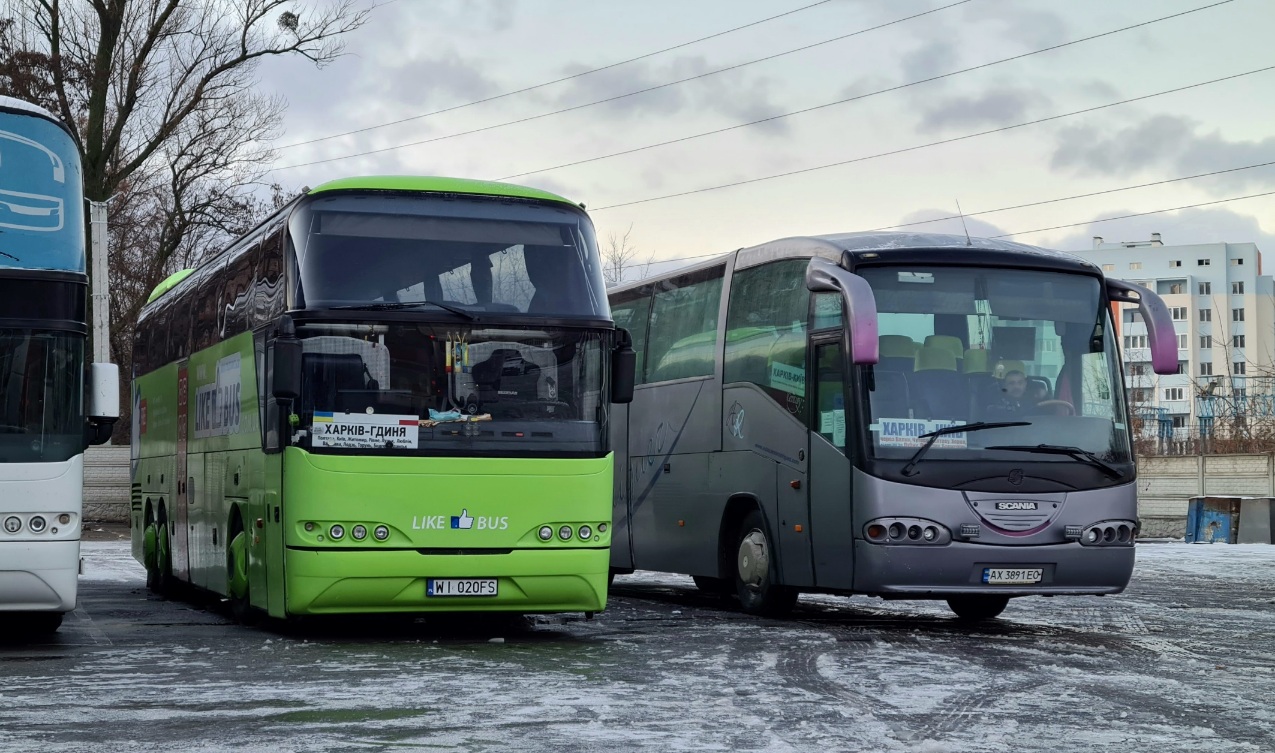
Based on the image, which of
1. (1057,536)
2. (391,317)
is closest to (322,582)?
(391,317)

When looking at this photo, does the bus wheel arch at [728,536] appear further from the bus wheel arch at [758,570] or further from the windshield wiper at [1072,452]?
the windshield wiper at [1072,452]

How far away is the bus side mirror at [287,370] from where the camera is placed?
12.4 meters

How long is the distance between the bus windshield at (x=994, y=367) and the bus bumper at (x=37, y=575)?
6221 mm

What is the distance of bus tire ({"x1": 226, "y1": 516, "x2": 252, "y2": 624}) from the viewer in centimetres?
1430

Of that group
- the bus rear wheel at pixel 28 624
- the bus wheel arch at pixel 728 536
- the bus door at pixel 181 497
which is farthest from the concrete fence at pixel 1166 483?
the bus wheel arch at pixel 728 536

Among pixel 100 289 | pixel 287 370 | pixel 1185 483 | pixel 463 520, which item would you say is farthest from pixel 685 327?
pixel 1185 483


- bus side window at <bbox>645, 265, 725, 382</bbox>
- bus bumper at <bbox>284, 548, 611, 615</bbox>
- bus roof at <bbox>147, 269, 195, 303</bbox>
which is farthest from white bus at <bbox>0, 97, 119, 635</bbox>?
bus roof at <bbox>147, 269, 195, 303</bbox>

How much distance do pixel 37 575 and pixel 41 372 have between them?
141cm

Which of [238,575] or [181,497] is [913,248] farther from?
[181,497]

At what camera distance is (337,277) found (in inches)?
502

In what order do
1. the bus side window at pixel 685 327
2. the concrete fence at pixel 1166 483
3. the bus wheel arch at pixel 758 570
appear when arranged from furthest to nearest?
the concrete fence at pixel 1166 483 → the bus side window at pixel 685 327 → the bus wheel arch at pixel 758 570

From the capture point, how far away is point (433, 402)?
12.8m

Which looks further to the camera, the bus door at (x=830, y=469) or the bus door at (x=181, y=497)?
the bus door at (x=181, y=497)

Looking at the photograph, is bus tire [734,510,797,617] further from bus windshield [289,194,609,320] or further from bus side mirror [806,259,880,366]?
bus windshield [289,194,609,320]
